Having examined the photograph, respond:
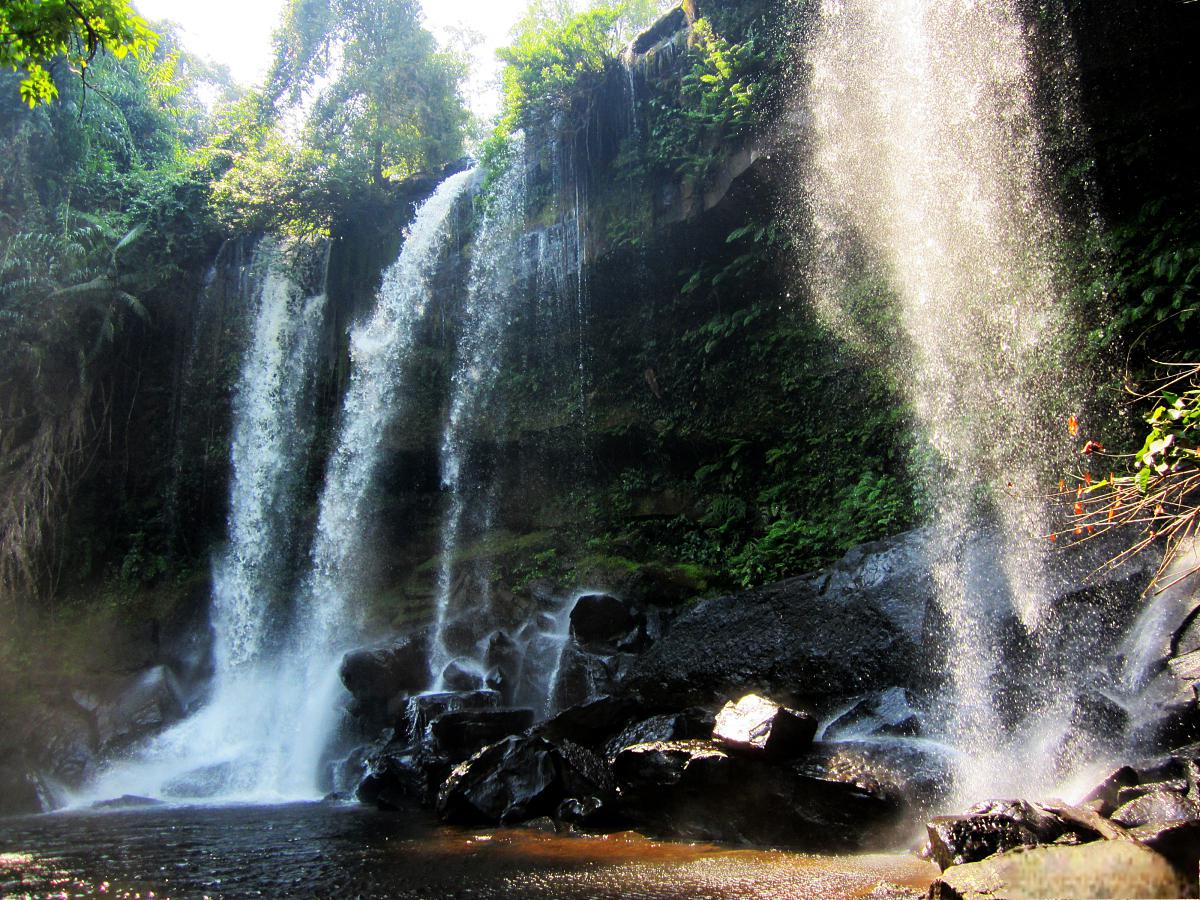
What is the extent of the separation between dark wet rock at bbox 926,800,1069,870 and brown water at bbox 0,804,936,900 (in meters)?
0.25

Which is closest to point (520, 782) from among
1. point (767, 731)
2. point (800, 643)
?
point (767, 731)

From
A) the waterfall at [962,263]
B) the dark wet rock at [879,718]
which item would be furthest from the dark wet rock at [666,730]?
the waterfall at [962,263]

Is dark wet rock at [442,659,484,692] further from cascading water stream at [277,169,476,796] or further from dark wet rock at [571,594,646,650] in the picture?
cascading water stream at [277,169,476,796]

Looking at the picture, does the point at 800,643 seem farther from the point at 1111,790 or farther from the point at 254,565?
the point at 254,565

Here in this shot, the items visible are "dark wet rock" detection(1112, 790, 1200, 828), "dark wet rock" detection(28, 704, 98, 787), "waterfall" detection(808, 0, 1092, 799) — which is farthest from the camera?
"dark wet rock" detection(28, 704, 98, 787)

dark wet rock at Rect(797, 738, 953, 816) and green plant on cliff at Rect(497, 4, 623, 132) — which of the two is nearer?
dark wet rock at Rect(797, 738, 953, 816)

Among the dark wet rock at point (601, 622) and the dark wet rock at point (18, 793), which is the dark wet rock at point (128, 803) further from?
the dark wet rock at point (601, 622)

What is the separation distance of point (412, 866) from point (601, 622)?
5.12 metres

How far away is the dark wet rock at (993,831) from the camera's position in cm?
394

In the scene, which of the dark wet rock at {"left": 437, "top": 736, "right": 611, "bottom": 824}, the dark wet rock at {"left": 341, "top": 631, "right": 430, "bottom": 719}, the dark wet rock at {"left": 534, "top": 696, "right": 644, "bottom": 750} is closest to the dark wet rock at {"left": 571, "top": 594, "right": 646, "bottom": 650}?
the dark wet rock at {"left": 534, "top": 696, "right": 644, "bottom": 750}

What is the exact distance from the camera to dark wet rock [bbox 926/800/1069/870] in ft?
12.9

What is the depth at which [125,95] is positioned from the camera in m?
19.2

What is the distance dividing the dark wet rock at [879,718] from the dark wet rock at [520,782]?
2179mm

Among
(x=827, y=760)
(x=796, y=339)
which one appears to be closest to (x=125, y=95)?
(x=796, y=339)
